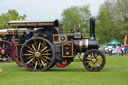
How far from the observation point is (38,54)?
41.0 ft

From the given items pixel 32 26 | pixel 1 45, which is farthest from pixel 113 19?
pixel 32 26

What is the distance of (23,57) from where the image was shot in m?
12.8

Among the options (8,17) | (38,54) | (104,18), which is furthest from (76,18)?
(38,54)

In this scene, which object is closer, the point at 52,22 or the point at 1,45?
the point at 52,22

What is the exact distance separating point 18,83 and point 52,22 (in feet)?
14.8

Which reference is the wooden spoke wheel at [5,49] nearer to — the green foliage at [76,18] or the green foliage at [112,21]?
the green foliage at [112,21]

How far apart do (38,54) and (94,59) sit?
2.35m

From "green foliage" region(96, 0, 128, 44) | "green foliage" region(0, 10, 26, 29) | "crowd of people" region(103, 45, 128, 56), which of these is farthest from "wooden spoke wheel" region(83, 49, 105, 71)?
"green foliage" region(96, 0, 128, 44)

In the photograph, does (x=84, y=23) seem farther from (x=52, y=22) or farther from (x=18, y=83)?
(x=18, y=83)

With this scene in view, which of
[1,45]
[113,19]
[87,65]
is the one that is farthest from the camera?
[113,19]

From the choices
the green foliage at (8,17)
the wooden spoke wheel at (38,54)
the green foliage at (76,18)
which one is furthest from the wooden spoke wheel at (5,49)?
the green foliage at (76,18)

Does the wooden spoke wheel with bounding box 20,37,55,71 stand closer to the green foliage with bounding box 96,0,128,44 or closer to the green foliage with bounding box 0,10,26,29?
the green foliage with bounding box 0,10,26,29

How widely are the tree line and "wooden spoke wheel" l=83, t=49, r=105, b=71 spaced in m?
33.9

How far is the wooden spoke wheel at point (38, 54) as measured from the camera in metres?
12.5
